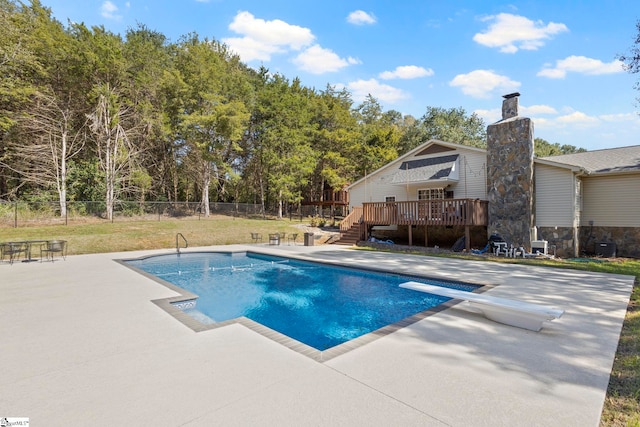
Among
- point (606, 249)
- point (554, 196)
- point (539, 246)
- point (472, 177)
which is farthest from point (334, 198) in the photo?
point (606, 249)

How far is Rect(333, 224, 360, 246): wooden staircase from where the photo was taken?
17.0 metres

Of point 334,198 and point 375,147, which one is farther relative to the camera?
point 375,147

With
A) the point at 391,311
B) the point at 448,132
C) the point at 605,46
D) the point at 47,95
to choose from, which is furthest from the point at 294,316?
the point at 448,132

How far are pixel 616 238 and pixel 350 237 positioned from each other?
11.6 metres

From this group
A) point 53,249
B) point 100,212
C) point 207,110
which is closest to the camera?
point 53,249

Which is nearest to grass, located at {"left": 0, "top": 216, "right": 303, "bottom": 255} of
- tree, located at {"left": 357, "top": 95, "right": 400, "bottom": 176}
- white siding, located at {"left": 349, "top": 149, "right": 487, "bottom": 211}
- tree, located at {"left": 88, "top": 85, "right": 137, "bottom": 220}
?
tree, located at {"left": 88, "top": 85, "right": 137, "bottom": 220}

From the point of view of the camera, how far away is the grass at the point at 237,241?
2631 millimetres

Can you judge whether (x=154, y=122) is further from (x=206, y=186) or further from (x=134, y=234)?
(x=134, y=234)

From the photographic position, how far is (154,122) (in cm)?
2466

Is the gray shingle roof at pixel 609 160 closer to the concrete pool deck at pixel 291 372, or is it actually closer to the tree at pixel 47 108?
the concrete pool deck at pixel 291 372

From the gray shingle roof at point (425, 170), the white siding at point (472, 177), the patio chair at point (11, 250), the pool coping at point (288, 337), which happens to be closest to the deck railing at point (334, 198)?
the gray shingle roof at point (425, 170)

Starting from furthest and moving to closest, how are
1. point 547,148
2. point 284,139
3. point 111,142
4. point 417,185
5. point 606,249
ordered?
1. point 547,148
2. point 284,139
3. point 111,142
4. point 417,185
5. point 606,249

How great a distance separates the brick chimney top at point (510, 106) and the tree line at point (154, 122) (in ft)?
56.0

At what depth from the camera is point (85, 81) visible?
21859 millimetres
